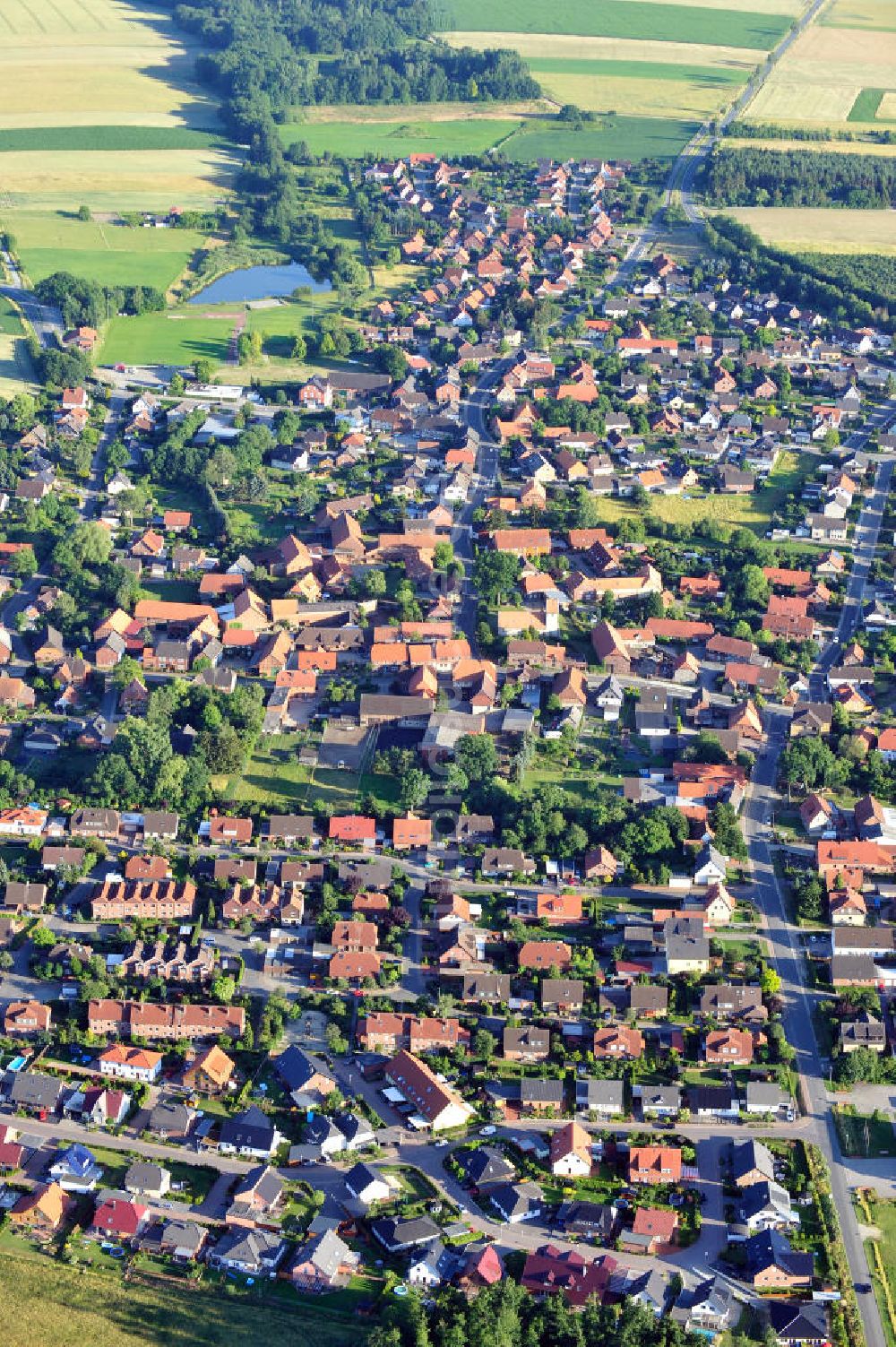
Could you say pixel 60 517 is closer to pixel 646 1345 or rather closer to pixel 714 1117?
pixel 714 1117

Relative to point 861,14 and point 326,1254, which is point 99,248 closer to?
point 326,1254

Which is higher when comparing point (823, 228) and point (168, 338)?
point (823, 228)

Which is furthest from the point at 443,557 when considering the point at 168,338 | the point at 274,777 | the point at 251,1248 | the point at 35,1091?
the point at 251,1248

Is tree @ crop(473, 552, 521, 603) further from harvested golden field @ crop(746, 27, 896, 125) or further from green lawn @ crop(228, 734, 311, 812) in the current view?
harvested golden field @ crop(746, 27, 896, 125)

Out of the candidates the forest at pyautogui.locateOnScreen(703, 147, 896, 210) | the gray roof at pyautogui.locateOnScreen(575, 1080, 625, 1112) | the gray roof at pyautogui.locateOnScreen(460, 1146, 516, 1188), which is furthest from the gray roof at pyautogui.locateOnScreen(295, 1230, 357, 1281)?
the forest at pyautogui.locateOnScreen(703, 147, 896, 210)

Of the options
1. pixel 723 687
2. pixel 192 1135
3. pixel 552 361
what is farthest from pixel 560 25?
pixel 192 1135
